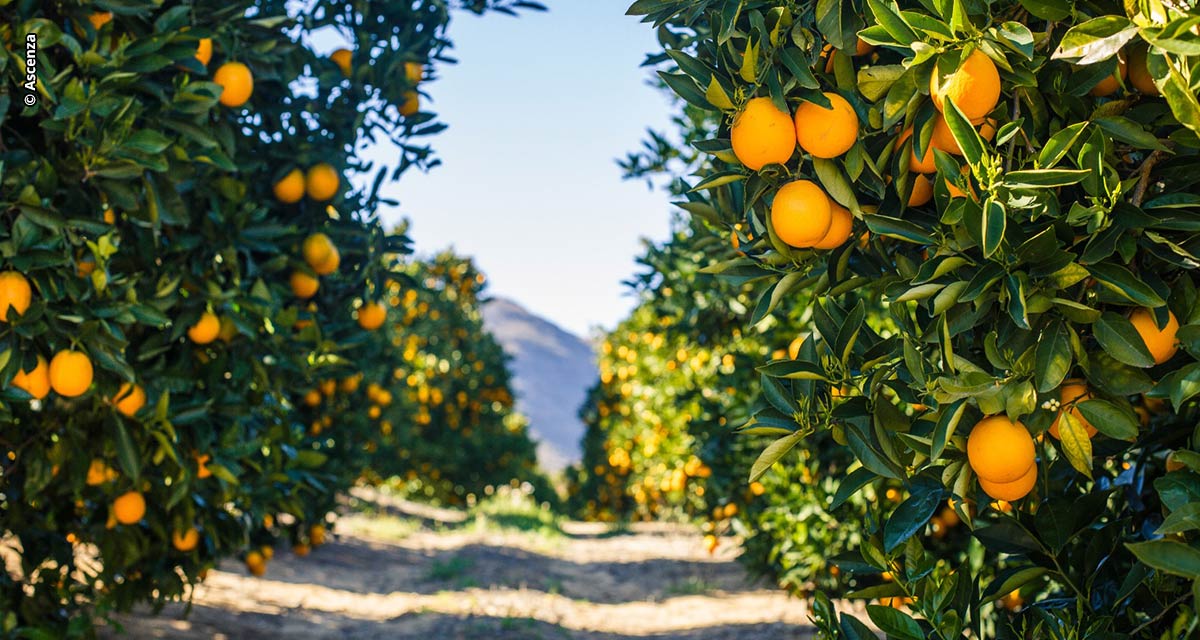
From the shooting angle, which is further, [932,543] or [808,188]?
[932,543]

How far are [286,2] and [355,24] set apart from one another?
0.86 ft

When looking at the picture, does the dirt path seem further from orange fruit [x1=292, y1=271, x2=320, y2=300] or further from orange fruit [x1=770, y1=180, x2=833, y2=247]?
orange fruit [x1=770, y1=180, x2=833, y2=247]

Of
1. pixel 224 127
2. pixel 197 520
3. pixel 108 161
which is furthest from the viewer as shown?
pixel 197 520

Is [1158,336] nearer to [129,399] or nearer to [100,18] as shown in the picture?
[129,399]

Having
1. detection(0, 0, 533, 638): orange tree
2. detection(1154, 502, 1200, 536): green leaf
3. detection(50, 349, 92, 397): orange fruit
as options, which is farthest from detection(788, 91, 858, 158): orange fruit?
detection(50, 349, 92, 397): orange fruit

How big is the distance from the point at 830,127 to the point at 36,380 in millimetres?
1996

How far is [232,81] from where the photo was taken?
8.79 feet

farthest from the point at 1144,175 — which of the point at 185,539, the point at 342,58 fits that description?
the point at 185,539

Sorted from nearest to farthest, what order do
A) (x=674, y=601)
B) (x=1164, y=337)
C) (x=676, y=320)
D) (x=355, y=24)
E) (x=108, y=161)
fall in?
1. (x=1164, y=337)
2. (x=108, y=161)
3. (x=355, y=24)
4. (x=676, y=320)
5. (x=674, y=601)

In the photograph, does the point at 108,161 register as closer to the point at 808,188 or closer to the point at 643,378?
the point at 808,188

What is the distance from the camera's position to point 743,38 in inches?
63.3

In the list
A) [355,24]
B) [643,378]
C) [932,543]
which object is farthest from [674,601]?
[355,24]

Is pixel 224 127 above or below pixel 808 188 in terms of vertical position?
above

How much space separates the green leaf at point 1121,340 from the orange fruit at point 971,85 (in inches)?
14.6
